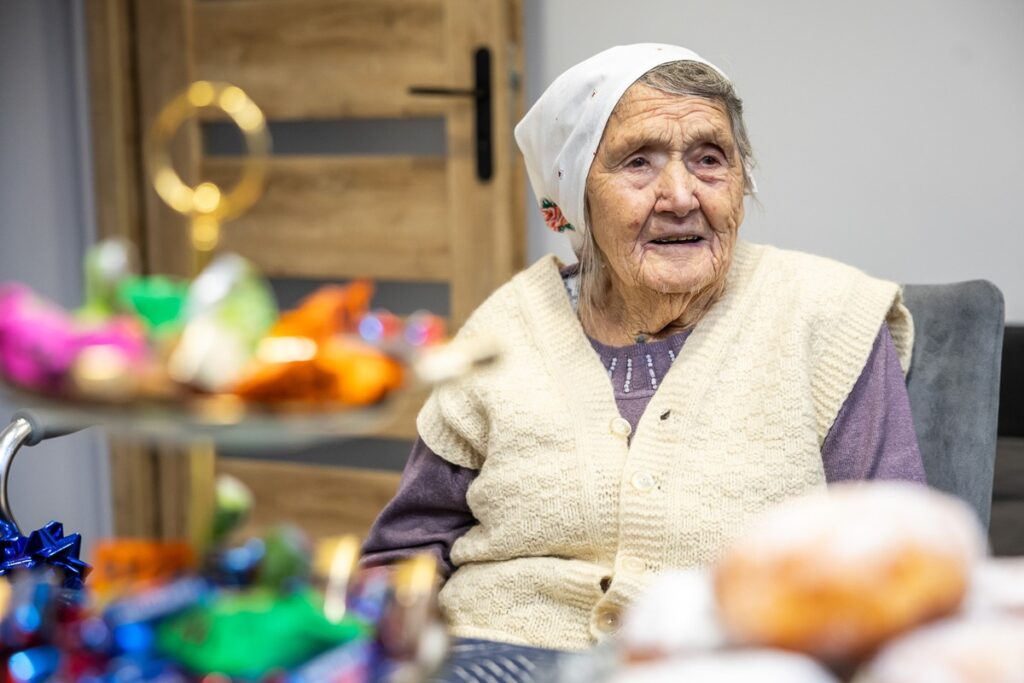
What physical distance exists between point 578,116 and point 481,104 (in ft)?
3.47

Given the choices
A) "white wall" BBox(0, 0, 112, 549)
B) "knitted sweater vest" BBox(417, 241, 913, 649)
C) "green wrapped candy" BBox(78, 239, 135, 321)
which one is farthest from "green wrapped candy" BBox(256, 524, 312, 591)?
→ "white wall" BBox(0, 0, 112, 549)

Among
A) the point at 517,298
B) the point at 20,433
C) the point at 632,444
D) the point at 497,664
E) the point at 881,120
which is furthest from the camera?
the point at 881,120

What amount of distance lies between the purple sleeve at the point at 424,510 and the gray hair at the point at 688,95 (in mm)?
270

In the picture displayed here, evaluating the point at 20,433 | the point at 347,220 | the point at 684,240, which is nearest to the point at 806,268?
the point at 684,240

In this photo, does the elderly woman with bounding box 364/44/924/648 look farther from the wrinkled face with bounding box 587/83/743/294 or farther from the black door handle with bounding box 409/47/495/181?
the black door handle with bounding box 409/47/495/181

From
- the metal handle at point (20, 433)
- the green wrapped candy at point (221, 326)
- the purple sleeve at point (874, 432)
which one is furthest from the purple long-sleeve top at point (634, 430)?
the green wrapped candy at point (221, 326)

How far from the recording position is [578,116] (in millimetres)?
1427

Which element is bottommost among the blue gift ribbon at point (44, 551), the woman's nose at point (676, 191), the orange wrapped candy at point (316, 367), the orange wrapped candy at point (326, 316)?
the blue gift ribbon at point (44, 551)

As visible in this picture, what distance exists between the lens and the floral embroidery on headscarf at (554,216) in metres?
1.55

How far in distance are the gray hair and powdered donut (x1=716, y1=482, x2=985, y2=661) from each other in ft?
3.09

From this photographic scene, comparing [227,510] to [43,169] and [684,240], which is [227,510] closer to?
[684,240]

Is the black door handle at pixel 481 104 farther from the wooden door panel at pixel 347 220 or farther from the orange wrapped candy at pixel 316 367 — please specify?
the orange wrapped candy at pixel 316 367

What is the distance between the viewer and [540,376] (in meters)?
1.38

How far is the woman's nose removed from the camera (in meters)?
1.35
